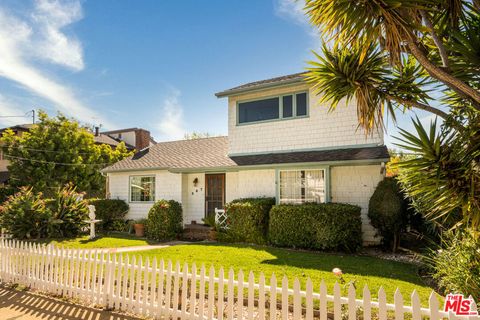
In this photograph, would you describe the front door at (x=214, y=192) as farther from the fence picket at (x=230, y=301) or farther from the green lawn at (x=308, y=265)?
the fence picket at (x=230, y=301)

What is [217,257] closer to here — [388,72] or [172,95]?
[388,72]

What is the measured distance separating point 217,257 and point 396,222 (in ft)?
18.7

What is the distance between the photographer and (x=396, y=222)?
9.28 metres

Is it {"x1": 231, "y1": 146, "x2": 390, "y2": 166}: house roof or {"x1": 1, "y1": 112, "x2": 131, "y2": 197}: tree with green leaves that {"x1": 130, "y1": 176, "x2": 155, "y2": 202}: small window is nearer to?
{"x1": 231, "y1": 146, "x2": 390, "y2": 166}: house roof

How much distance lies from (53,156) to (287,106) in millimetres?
20095

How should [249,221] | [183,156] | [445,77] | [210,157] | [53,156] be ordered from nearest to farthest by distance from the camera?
[445,77] → [249,221] → [210,157] → [183,156] → [53,156]

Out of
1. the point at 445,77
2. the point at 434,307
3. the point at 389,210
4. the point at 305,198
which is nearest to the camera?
the point at 434,307

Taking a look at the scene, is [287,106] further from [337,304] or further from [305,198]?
[337,304]

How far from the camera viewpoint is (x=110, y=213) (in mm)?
15242

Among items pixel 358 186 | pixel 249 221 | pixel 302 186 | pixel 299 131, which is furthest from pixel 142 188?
pixel 358 186

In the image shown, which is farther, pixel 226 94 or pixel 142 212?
pixel 142 212

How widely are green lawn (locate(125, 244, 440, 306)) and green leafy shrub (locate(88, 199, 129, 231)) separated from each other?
21.9 feet

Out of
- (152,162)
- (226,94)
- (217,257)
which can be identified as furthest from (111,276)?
(152,162)

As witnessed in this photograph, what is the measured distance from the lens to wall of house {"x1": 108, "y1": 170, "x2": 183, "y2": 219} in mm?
14664
